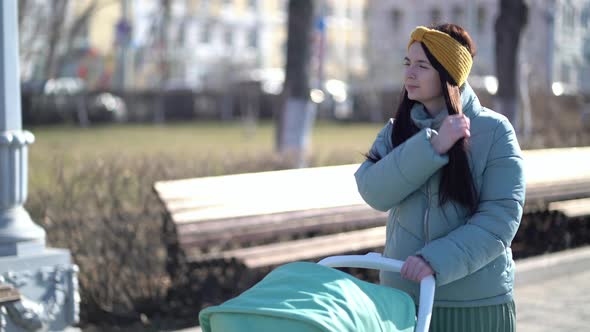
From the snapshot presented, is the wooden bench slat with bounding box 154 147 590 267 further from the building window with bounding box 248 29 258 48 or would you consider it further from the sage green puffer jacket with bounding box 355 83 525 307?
the building window with bounding box 248 29 258 48

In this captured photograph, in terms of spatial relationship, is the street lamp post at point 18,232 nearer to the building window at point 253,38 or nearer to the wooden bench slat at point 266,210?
the wooden bench slat at point 266,210

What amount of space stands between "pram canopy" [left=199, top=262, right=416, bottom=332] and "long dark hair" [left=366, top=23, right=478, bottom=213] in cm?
42

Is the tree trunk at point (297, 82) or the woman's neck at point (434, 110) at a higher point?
the woman's neck at point (434, 110)

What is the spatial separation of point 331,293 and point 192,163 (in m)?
6.18

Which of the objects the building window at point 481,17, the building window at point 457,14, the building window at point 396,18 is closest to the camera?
the building window at point 481,17

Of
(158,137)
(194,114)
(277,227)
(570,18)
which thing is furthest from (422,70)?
(194,114)

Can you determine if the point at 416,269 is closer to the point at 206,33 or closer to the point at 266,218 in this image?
the point at 266,218

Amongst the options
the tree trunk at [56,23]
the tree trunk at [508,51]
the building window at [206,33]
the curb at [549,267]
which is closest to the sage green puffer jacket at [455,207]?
the curb at [549,267]

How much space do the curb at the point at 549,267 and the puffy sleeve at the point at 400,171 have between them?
16.4ft

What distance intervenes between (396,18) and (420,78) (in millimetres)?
70132

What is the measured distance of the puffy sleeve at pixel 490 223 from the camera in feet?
9.30

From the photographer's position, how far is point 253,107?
5438 centimetres

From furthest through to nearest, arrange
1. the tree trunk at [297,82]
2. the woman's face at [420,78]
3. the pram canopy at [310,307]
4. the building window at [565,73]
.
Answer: the building window at [565,73]
the tree trunk at [297,82]
the woman's face at [420,78]
the pram canopy at [310,307]

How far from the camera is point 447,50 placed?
2916 millimetres
